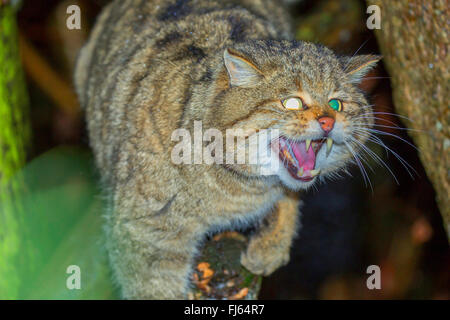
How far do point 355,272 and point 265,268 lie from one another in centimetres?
325

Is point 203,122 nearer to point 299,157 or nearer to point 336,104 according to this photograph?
point 299,157

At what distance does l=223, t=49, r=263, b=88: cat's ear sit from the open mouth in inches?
14.3

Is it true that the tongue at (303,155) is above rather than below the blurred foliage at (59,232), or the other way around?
above

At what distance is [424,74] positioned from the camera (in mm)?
3809

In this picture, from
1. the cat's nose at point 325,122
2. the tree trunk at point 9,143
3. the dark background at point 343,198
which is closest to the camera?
the cat's nose at point 325,122

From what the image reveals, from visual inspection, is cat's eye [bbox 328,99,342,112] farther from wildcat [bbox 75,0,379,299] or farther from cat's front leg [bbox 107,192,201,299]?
cat's front leg [bbox 107,192,201,299]

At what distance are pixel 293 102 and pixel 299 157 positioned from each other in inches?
13.3

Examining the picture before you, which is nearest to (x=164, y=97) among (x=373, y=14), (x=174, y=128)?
(x=174, y=128)

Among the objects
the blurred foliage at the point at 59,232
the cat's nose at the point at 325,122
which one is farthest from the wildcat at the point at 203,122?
the blurred foliage at the point at 59,232

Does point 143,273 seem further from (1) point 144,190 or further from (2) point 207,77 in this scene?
(2) point 207,77

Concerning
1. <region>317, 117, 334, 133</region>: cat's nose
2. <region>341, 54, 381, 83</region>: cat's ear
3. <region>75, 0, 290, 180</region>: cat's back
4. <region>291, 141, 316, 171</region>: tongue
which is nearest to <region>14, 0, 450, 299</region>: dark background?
<region>75, 0, 290, 180</region>: cat's back

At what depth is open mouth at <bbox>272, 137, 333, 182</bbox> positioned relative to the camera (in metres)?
2.94

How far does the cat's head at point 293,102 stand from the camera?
2.83 m

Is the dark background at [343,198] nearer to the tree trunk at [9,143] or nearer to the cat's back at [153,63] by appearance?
the tree trunk at [9,143]
